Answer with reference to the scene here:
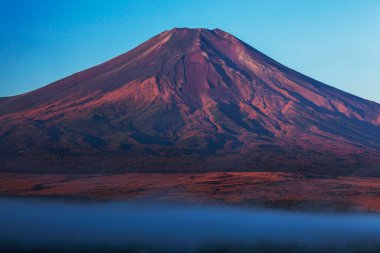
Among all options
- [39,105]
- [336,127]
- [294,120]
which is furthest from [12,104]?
[336,127]

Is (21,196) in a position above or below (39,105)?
below

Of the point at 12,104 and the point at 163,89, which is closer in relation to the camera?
the point at 163,89

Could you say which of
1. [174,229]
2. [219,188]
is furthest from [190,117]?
[174,229]

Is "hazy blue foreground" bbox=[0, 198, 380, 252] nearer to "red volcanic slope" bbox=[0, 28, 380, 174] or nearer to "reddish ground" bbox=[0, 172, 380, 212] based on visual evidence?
"reddish ground" bbox=[0, 172, 380, 212]

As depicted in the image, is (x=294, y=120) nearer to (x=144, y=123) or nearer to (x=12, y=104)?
(x=144, y=123)

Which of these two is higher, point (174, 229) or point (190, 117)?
point (190, 117)

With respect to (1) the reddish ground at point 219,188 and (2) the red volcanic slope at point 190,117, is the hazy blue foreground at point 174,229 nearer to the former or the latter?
(1) the reddish ground at point 219,188

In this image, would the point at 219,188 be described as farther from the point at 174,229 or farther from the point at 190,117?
the point at 190,117

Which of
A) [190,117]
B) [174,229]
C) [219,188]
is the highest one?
[190,117]
